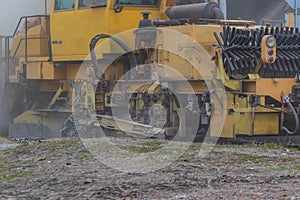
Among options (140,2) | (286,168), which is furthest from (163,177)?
(140,2)

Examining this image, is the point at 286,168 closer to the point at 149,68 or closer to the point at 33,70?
the point at 149,68

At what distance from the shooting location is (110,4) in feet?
39.2

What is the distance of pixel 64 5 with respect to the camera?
13219mm

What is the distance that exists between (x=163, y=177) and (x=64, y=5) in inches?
280

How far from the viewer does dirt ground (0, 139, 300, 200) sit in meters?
6.09

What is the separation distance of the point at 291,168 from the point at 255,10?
17.6 m

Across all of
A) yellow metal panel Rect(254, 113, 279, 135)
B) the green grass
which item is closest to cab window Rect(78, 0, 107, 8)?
yellow metal panel Rect(254, 113, 279, 135)

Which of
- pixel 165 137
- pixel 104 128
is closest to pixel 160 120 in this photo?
pixel 165 137

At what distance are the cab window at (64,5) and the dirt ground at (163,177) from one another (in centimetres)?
438

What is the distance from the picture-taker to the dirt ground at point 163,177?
6086 millimetres

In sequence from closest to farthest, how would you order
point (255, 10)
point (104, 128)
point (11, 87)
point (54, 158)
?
point (54, 158) < point (104, 128) < point (11, 87) < point (255, 10)

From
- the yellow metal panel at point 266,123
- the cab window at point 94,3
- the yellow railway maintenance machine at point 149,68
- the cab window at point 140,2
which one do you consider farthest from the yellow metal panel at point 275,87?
the cab window at point 94,3

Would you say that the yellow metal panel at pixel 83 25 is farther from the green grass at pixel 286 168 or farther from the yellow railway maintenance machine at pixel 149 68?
the green grass at pixel 286 168

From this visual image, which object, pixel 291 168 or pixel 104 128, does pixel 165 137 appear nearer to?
pixel 104 128
